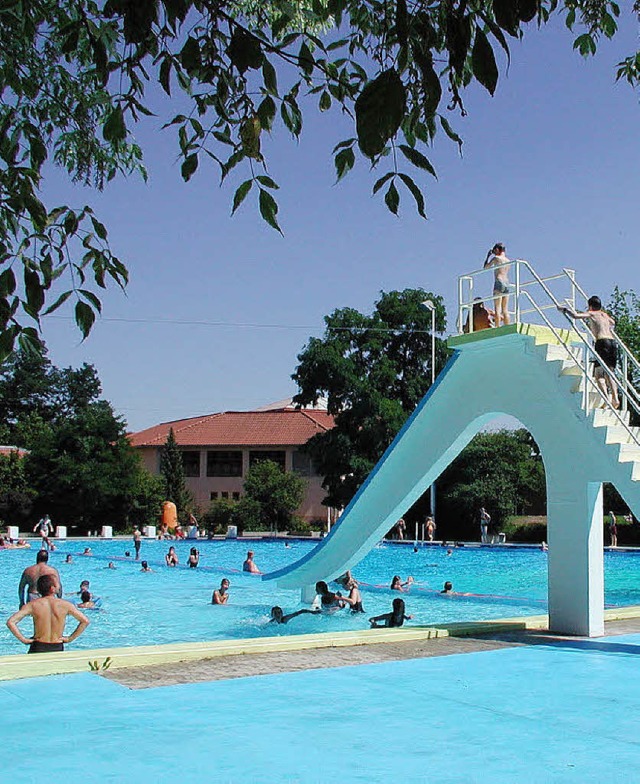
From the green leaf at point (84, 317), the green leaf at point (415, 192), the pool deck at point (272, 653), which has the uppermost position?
the green leaf at point (415, 192)

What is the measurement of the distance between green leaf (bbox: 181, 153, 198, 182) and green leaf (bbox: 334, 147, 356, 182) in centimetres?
75

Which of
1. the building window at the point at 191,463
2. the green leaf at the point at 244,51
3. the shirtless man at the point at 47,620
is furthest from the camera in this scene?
the building window at the point at 191,463

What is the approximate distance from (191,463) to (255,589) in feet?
125

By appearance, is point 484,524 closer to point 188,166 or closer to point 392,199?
point 188,166

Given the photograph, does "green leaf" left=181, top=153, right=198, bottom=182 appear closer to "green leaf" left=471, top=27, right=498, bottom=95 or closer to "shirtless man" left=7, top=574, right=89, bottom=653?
"green leaf" left=471, top=27, right=498, bottom=95

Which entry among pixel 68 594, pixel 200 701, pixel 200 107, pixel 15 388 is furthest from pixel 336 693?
pixel 15 388

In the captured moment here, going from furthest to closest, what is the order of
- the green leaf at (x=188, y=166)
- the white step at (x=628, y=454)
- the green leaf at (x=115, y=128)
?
the white step at (x=628, y=454) → the green leaf at (x=188, y=166) → the green leaf at (x=115, y=128)

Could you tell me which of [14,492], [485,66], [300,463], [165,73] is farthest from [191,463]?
[485,66]

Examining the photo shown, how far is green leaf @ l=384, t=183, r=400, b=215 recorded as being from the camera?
3434 mm

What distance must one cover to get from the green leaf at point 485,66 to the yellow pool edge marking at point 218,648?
8025 mm

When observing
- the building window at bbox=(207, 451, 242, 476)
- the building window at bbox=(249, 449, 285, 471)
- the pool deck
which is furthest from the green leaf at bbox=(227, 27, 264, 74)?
the building window at bbox=(207, 451, 242, 476)

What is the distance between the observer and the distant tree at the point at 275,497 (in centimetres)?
4772

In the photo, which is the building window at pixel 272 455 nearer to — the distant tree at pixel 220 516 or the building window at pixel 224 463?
the building window at pixel 224 463

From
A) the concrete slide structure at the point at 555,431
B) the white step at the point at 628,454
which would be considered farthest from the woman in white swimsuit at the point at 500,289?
the white step at the point at 628,454
